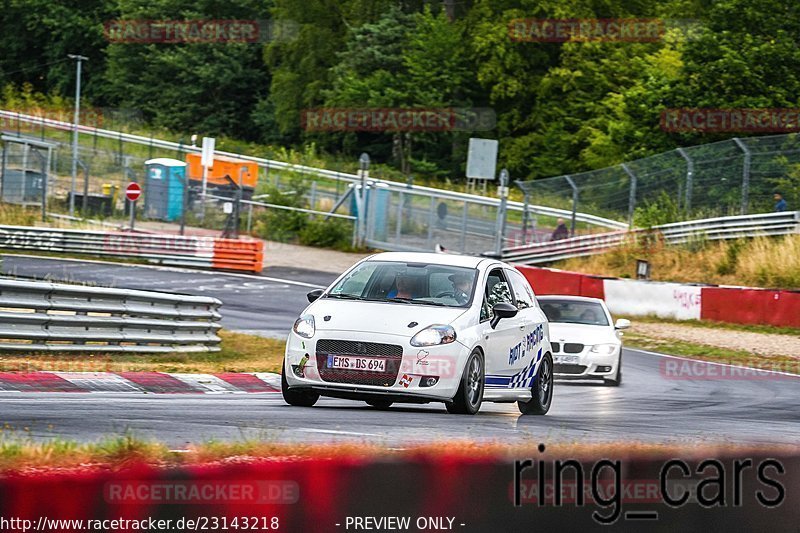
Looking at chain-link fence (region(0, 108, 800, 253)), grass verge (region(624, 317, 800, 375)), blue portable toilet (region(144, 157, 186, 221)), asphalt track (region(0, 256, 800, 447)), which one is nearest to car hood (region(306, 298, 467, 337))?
asphalt track (region(0, 256, 800, 447))

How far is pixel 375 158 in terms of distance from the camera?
232ft

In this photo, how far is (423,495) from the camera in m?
5.77

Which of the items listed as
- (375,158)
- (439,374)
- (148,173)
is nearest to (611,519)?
(439,374)

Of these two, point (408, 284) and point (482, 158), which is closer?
point (408, 284)

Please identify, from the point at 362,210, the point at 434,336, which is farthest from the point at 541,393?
the point at 362,210

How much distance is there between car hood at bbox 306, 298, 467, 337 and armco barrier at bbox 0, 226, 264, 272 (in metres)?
→ 24.9

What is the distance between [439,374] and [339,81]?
183ft

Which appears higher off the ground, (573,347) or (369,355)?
(369,355)

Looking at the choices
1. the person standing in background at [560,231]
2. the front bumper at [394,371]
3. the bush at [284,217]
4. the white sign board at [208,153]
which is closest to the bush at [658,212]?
the person standing in background at [560,231]

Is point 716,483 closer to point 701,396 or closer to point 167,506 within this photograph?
point 167,506

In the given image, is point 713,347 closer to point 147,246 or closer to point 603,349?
point 603,349

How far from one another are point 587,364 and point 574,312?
139 cm

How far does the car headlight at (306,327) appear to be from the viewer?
11.7 meters

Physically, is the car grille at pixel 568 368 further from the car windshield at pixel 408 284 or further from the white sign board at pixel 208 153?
the white sign board at pixel 208 153
